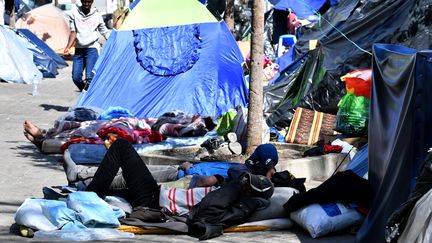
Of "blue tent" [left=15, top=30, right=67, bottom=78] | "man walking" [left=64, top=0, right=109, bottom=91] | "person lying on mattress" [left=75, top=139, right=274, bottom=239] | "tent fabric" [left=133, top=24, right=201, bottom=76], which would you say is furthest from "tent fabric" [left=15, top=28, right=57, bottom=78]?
"person lying on mattress" [left=75, top=139, right=274, bottom=239]

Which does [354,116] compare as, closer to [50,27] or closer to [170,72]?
[170,72]

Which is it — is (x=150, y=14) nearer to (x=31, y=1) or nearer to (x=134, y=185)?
(x=134, y=185)

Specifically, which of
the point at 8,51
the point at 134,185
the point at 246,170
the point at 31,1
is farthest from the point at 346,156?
the point at 31,1

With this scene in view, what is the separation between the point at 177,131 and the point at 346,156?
9.25ft

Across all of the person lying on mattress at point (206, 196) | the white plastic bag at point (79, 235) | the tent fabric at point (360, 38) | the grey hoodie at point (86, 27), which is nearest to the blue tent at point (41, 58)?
the grey hoodie at point (86, 27)

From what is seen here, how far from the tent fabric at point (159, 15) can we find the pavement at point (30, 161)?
6.28ft

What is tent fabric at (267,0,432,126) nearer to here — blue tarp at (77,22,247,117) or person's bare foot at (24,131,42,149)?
blue tarp at (77,22,247,117)

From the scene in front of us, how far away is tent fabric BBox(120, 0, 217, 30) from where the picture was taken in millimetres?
12586

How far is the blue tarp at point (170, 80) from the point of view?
13.3 m

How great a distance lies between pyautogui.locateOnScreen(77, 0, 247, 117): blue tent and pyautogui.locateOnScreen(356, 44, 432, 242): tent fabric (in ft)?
20.6

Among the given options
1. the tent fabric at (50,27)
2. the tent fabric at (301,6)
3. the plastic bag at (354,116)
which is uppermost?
the plastic bag at (354,116)

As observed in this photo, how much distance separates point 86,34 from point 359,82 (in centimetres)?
533

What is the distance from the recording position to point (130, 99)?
43.9ft

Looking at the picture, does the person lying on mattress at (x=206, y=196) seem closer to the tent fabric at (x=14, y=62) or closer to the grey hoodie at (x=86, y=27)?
the grey hoodie at (x=86, y=27)
